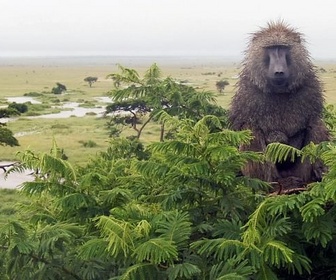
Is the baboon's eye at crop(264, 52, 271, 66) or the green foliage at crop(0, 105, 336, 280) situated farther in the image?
the baboon's eye at crop(264, 52, 271, 66)

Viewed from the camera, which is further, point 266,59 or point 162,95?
point 162,95

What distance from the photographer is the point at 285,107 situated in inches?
200

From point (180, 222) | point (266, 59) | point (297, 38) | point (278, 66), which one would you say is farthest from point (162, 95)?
point (180, 222)

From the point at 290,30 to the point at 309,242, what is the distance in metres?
3.09

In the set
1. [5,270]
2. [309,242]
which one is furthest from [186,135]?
[5,270]

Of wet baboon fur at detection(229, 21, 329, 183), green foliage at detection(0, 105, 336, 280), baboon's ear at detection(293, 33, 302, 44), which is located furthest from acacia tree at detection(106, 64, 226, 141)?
green foliage at detection(0, 105, 336, 280)

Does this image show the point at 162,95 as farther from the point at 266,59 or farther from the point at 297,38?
the point at 297,38

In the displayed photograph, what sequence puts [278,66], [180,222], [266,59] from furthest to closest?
[266,59] → [278,66] → [180,222]

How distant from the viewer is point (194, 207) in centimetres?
302

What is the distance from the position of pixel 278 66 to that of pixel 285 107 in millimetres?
343

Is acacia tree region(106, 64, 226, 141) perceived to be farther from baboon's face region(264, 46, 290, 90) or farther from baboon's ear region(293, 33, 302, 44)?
baboon's ear region(293, 33, 302, 44)

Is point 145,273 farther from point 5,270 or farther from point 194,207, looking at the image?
point 5,270

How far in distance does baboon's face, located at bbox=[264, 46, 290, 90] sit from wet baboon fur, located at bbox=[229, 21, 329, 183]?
0.09 feet

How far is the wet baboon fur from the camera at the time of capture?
4953mm
